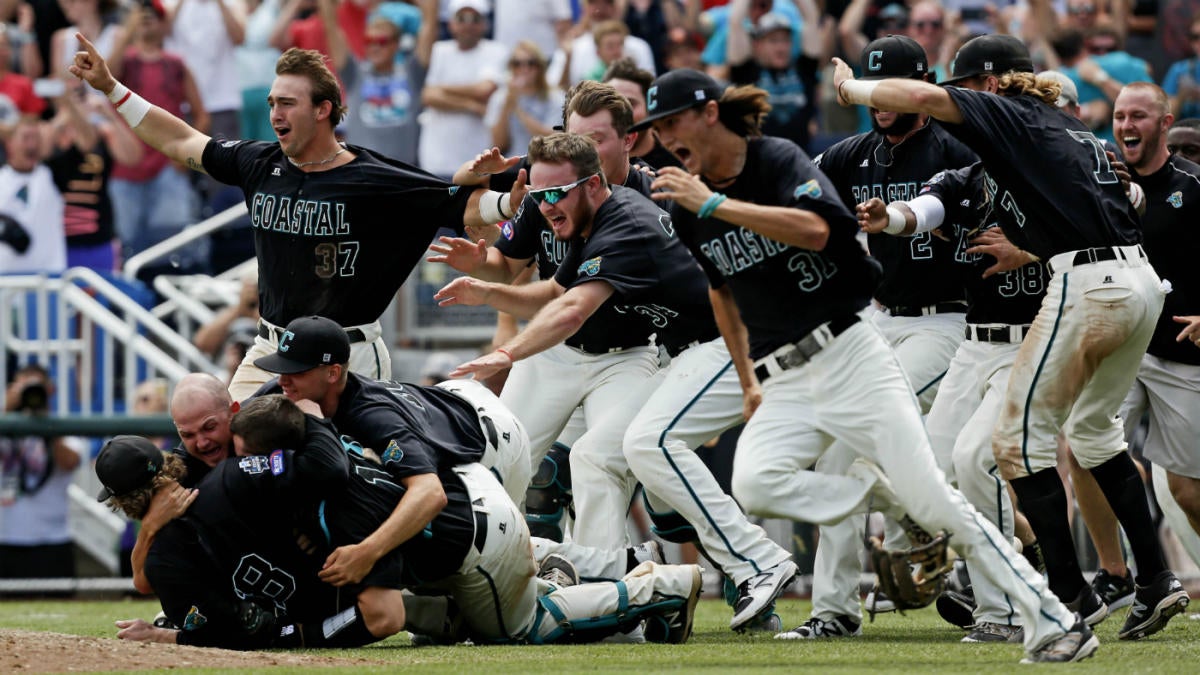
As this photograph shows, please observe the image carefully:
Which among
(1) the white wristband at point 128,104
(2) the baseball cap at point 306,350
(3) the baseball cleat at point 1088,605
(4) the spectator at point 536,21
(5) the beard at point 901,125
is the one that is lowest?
(3) the baseball cleat at point 1088,605

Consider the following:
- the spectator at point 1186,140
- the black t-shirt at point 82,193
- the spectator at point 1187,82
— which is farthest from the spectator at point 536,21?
the spectator at point 1186,140

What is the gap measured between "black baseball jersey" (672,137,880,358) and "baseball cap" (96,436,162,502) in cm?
237

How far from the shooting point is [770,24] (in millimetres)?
13508

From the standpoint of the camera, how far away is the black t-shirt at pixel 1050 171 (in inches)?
269

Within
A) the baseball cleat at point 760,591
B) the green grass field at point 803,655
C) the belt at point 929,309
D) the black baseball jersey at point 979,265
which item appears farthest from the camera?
the belt at point 929,309

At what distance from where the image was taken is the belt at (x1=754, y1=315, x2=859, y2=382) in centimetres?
646

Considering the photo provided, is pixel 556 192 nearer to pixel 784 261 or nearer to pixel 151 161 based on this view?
pixel 784 261

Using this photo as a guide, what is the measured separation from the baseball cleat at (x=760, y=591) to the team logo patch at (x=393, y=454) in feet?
5.54

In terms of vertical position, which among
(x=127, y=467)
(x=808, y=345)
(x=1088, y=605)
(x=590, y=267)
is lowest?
(x=1088, y=605)

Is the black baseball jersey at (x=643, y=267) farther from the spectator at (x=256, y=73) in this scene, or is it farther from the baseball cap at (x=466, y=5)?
the spectator at (x=256, y=73)

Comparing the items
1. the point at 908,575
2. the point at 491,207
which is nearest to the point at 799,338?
the point at 908,575

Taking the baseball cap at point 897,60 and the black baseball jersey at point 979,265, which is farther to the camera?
the baseball cap at point 897,60

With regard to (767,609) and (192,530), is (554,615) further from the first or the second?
(192,530)

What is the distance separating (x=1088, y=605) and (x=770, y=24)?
7317mm
